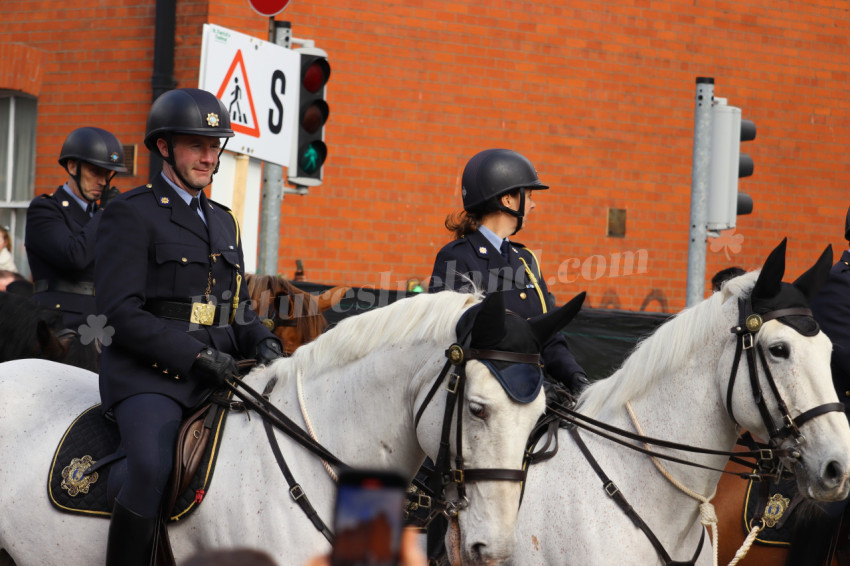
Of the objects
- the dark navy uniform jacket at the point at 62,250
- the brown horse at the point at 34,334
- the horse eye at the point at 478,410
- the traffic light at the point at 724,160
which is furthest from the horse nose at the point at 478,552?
the traffic light at the point at 724,160

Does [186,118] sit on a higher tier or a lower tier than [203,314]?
higher

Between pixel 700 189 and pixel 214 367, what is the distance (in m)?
4.97

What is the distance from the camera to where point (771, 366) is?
13.6 ft

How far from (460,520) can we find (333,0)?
889 cm

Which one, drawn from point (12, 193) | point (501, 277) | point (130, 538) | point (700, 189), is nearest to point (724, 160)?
point (700, 189)

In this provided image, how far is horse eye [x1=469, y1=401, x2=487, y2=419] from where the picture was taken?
130 inches

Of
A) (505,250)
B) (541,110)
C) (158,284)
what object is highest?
(541,110)

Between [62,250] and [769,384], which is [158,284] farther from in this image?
[62,250]

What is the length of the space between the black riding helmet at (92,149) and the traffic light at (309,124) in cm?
133

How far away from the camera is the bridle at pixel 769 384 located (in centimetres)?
406

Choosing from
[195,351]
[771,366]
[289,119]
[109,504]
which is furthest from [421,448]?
[289,119]

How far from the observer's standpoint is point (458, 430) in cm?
333

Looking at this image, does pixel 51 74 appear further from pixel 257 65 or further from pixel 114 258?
pixel 114 258

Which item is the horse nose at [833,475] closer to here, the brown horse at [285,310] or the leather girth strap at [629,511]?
the leather girth strap at [629,511]
